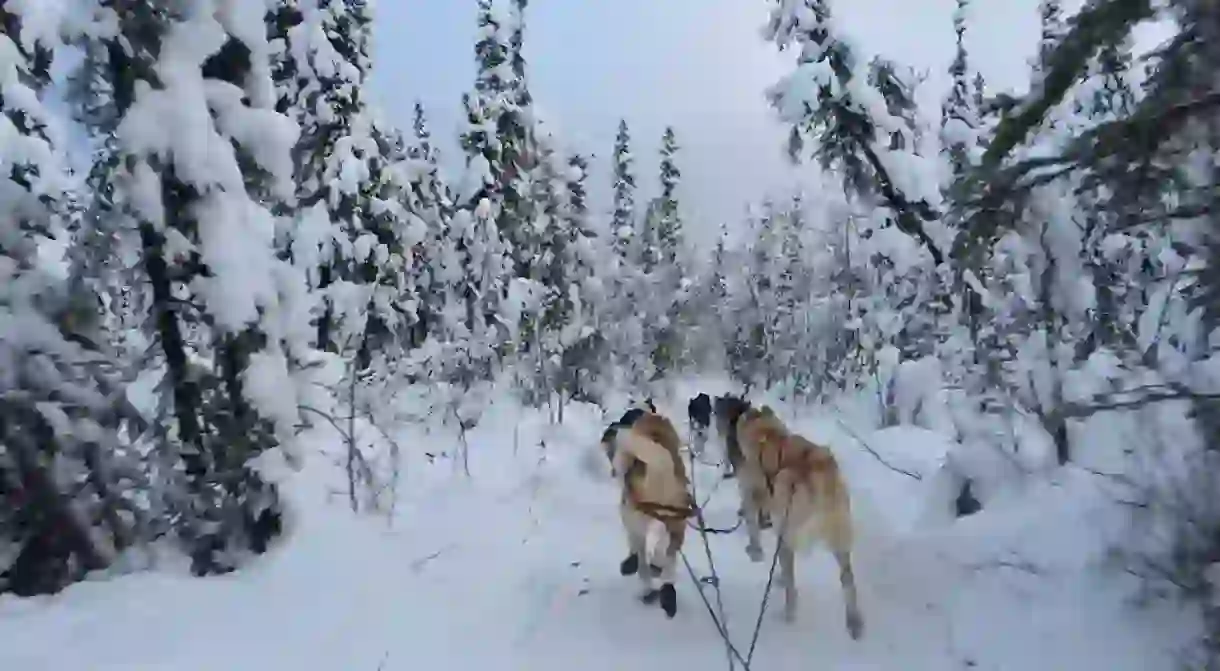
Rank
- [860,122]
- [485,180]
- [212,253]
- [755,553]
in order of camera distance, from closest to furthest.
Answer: [212,253], [755,553], [860,122], [485,180]

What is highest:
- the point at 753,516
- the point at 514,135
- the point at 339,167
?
the point at 514,135

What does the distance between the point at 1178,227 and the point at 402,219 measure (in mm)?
18507

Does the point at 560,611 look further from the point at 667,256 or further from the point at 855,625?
the point at 667,256

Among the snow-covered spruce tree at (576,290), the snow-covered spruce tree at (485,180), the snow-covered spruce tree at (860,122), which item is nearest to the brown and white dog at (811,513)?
the snow-covered spruce tree at (860,122)

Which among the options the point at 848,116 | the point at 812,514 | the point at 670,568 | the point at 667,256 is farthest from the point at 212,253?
the point at 667,256

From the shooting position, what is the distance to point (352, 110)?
1995 cm

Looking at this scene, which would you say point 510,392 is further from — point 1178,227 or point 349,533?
point 1178,227

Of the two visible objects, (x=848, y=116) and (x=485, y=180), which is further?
(x=485, y=180)

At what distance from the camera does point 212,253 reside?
7.28 meters

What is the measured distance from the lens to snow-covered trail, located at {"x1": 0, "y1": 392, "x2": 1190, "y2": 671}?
16.0 ft

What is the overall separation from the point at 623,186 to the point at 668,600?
35.4m

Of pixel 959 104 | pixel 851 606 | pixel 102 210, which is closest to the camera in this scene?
pixel 851 606

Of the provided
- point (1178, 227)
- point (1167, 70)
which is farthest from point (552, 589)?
point (1167, 70)

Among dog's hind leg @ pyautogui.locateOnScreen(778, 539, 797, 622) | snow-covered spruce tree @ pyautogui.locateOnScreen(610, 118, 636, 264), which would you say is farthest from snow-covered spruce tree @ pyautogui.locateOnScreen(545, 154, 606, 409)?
dog's hind leg @ pyautogui.locateOnScreen(778, 539, 797, 622)
